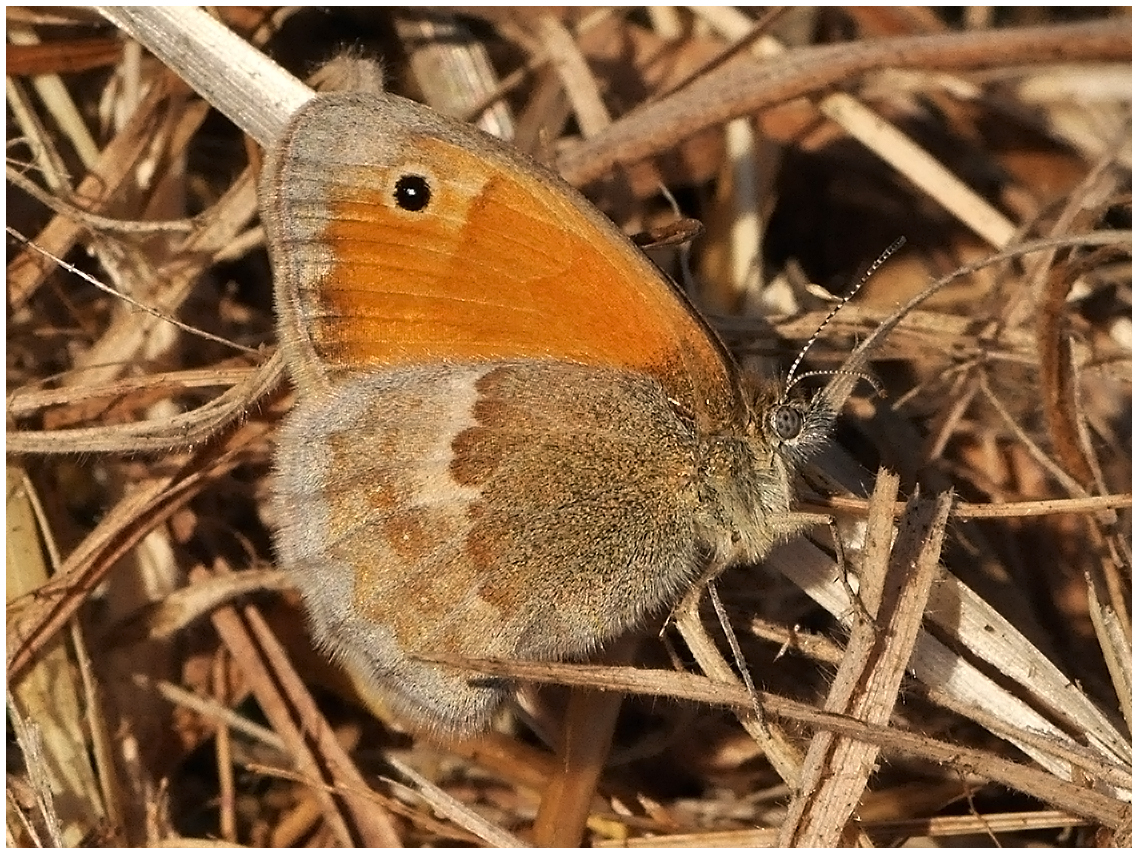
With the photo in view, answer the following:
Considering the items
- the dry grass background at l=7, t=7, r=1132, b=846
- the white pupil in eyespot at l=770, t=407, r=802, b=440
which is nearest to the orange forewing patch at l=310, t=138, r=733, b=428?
the white pupil in eyespot at l=770, t=407, r=802, b=440

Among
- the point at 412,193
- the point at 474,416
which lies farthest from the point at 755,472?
→ the point at 412,193

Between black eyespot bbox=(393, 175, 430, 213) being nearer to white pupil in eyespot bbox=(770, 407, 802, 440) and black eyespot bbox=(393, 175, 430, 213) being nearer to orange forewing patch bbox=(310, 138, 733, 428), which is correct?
orange forewing patch bbox=(310, 138, 733, 428)

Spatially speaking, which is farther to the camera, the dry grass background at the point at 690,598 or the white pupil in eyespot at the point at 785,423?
the dry grass background at the point at 690,598

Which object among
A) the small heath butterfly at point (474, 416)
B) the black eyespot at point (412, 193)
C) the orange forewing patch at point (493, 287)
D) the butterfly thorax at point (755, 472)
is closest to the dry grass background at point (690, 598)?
the butterfly thorax at point (755, 472)

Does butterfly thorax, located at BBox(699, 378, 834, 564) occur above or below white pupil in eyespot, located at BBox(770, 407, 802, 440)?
below

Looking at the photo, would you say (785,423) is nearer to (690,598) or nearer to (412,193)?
(690,598)

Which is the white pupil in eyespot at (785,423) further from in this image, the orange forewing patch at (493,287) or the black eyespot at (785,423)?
the orange forewing patch at (493,287)

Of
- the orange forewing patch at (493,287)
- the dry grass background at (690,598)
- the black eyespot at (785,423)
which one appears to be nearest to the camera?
the orange forewing patch at (493,287)

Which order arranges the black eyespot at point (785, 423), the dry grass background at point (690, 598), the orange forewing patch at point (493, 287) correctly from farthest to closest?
the dry grass background at point (690, 598) < the black eyespot at point (785, 423) < the orange forewing patch at point (493, 287)
